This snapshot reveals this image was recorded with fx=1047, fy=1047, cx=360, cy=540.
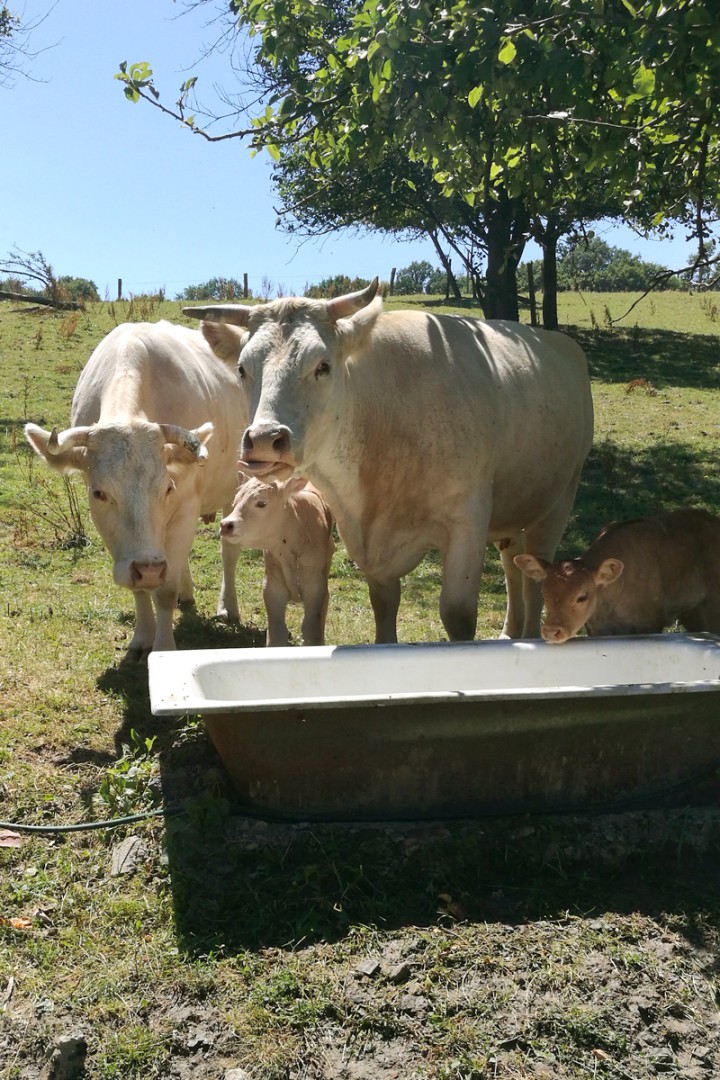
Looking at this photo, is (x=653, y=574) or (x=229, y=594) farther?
(x=229, y=594)

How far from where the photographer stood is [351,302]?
535 centimetres

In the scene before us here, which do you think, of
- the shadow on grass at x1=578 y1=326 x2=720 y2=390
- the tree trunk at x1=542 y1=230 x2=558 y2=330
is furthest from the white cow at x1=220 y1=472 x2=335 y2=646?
the shadow on grass at x1=578 y1=326 x2=720 y2=390

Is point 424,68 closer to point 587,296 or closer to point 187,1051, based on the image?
point 187,1051

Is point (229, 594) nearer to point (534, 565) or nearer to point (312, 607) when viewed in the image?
point (312, 607)

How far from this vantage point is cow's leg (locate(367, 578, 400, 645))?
6.39 metres

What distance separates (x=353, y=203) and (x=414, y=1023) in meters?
15.8

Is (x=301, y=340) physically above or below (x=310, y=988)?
above

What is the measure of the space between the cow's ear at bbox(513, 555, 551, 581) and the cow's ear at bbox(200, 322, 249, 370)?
6.52 ft

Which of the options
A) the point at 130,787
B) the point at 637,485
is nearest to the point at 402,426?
the point at 130,787

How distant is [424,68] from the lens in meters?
5.29

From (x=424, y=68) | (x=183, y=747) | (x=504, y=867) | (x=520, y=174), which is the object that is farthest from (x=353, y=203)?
(x=504, y=867)

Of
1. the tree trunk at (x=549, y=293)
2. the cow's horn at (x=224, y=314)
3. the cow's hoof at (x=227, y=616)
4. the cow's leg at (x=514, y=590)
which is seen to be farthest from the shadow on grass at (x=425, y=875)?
the tree trunk at (x=549, y=293)

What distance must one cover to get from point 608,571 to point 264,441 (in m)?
2.18

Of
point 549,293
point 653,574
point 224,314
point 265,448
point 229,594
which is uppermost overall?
point 549,293
